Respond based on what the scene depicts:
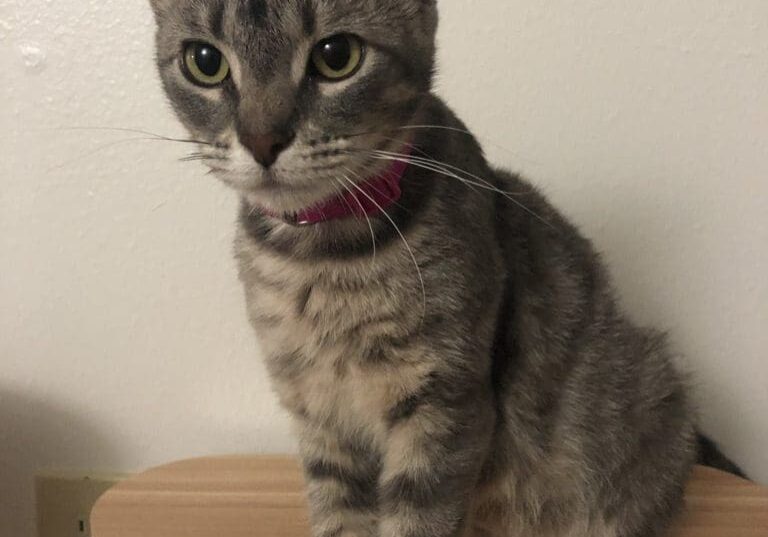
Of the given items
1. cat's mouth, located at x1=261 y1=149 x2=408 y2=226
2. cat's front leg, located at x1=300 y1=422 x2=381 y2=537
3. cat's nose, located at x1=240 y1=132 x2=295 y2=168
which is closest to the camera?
cat's nose, located at x1=240 y1=132 x2=295 y2=168

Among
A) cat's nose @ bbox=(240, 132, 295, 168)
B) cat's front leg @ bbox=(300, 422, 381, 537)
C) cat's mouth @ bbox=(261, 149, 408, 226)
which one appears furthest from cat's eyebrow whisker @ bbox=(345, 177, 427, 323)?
cat's front leg @ bbox=(300, 422, 381, 537)

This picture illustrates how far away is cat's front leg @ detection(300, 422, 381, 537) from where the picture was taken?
854 mm

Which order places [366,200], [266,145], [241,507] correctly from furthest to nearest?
[241,507]
[366,200]
[266,145]

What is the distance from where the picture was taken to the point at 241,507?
0.97 m

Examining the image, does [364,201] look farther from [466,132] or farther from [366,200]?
[466,132]

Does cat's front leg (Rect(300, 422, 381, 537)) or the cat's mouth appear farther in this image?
cat's front leg (Rect(300, 422, 381, 537))

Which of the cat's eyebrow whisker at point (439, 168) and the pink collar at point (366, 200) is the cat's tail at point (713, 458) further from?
the pink collar at point (366, 200)

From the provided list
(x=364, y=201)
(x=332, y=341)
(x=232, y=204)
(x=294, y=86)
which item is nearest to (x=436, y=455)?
(x=332, y=341)

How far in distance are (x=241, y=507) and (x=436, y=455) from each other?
0.39 metres

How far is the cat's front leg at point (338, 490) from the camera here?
854 millimetres

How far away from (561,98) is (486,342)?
16.9 inches

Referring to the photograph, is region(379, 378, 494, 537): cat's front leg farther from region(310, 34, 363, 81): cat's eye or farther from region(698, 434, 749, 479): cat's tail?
region(698, 434, 749, 479): cat's tail

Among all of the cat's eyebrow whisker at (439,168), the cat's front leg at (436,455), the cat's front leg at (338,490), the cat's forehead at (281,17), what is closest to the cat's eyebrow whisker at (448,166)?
the cat's eyebrow whisker at (439,168)

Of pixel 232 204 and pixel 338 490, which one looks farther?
pixel 232 204
